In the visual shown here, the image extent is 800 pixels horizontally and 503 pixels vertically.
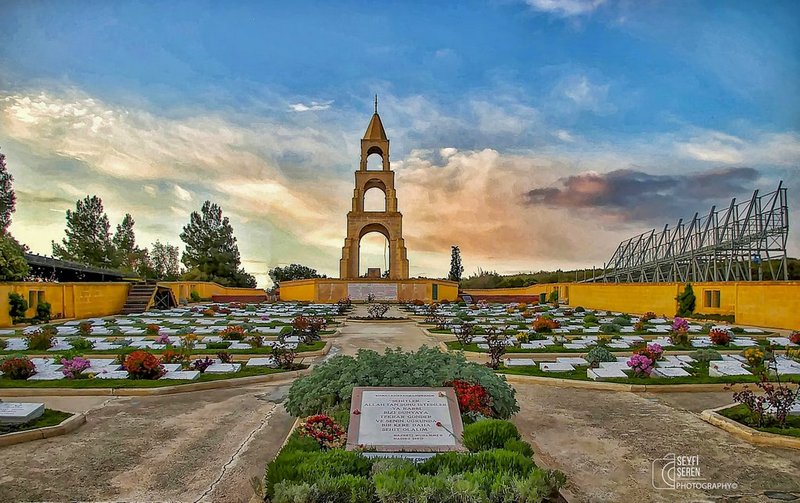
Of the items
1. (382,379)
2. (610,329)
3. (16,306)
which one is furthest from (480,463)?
(16,306)

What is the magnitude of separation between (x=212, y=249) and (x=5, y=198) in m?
21.8

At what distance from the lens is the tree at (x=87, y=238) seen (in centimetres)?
5197

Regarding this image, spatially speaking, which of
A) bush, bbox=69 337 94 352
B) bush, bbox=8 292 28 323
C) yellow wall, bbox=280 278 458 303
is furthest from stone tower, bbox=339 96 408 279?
bush, bbox=69 337 94 352

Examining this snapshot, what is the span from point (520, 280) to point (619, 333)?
143ft

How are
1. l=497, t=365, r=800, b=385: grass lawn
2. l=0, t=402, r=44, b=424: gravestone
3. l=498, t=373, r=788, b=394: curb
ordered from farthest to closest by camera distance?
1. l=497, t=365, r=800, b=385: grass lawn
2. l=498, t=373, r=788, b=394: curb
3. l=0, t=402, r=44, b=424: gravestone

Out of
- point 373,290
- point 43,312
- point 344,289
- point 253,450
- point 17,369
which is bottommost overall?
point 253,450

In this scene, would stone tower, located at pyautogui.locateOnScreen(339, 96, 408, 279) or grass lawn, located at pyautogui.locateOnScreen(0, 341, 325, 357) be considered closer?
grass lawn, located at pyautogui.locateOnScreen(0, 341, 325, 357)

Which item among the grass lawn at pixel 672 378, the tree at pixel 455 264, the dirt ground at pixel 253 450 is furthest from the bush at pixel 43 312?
the tree at pixel 455 264

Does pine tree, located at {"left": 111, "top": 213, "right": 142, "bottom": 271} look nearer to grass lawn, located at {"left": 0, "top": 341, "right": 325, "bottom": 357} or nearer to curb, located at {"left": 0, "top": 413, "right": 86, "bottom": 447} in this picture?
grass lawn, located at {"left": 0, "top": 341, "right": 325, "bottom": 357}

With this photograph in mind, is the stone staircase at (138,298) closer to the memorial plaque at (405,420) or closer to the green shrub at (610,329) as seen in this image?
the green shrub at (610,329)

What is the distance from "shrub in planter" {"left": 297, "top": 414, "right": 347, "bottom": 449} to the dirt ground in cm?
62

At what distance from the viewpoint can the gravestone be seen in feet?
21.3

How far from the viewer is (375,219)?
51000mm

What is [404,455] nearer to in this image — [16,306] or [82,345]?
[82,345]
